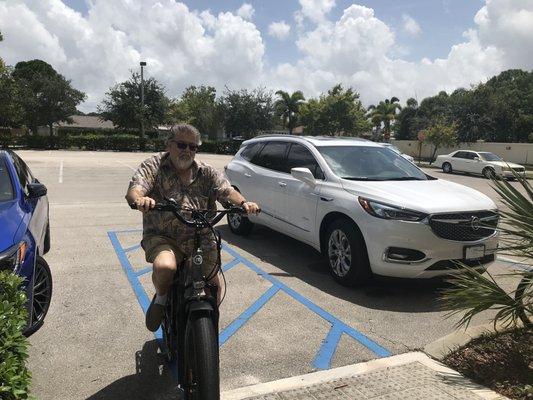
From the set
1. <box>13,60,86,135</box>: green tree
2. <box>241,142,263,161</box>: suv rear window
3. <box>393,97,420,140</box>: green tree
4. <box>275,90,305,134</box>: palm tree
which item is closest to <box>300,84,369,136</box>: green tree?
<box>275,90,305,134</box>: palm tree

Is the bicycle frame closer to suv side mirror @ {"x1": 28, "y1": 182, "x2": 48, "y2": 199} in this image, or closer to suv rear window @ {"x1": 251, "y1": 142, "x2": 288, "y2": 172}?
suv side mirror @ {"x1": 28, "y1": 182, "x2": 48, "y2": 199}

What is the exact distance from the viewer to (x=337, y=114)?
53.6 m

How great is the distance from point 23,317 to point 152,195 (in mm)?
1188

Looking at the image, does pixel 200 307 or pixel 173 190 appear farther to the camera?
pixel 173 190

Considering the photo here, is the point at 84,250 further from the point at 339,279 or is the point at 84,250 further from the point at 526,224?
the point at 526,224

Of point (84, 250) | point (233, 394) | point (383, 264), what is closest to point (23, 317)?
point (233, 394)

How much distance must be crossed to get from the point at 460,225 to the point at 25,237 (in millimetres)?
4265

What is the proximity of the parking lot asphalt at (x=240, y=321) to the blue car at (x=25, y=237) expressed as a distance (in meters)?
0.24

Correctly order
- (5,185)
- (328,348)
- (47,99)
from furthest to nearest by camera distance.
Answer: (47,99), (5,185), (328,348)

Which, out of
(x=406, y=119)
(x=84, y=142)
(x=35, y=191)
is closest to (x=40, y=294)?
(x=35, y=191)

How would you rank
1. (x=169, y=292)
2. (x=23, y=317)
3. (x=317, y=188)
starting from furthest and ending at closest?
(x=317, y=188)
(x=169, y=292)
(x=23, y=317)

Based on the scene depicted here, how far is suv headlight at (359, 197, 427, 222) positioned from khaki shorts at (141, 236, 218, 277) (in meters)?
2.41

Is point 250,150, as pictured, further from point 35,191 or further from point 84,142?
point 84,142

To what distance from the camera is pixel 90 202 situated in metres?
11.6
